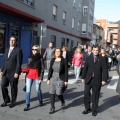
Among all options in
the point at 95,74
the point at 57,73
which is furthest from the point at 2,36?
the point at 95,74

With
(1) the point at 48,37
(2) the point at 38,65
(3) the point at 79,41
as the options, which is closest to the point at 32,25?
(1) the point at 48,37

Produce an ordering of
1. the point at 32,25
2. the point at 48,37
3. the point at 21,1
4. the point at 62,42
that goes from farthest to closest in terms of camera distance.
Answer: the point at 62,42
the point at 48,37
the point at 32,25
the point at 21,1

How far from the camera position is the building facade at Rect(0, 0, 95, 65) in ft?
55.0

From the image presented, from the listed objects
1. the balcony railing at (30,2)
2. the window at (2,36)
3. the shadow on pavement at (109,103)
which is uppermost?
the balcony railing at (30,2)

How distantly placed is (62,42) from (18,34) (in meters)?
11.4

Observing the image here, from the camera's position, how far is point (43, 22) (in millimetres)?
20031

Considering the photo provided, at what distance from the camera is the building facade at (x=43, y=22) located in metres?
16.8

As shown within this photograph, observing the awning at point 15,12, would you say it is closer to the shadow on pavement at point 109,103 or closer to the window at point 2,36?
the window at point 2,36

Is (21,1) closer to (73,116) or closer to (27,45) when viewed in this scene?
(27,45)

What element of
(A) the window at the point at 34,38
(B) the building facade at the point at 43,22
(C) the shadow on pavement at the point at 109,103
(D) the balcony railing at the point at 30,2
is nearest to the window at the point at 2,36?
(B) the building facade at the point at 43,22

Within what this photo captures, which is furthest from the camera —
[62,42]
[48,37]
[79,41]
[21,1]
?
[79,41]

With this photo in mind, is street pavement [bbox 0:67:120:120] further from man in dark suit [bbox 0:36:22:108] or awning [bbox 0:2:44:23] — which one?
awning [bbox 0:2:44:23]

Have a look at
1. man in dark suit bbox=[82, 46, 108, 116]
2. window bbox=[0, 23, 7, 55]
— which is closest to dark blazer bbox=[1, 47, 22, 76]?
man in dark suit bbox=[82, 46, 108, 116]

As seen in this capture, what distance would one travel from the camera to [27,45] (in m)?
20.4
